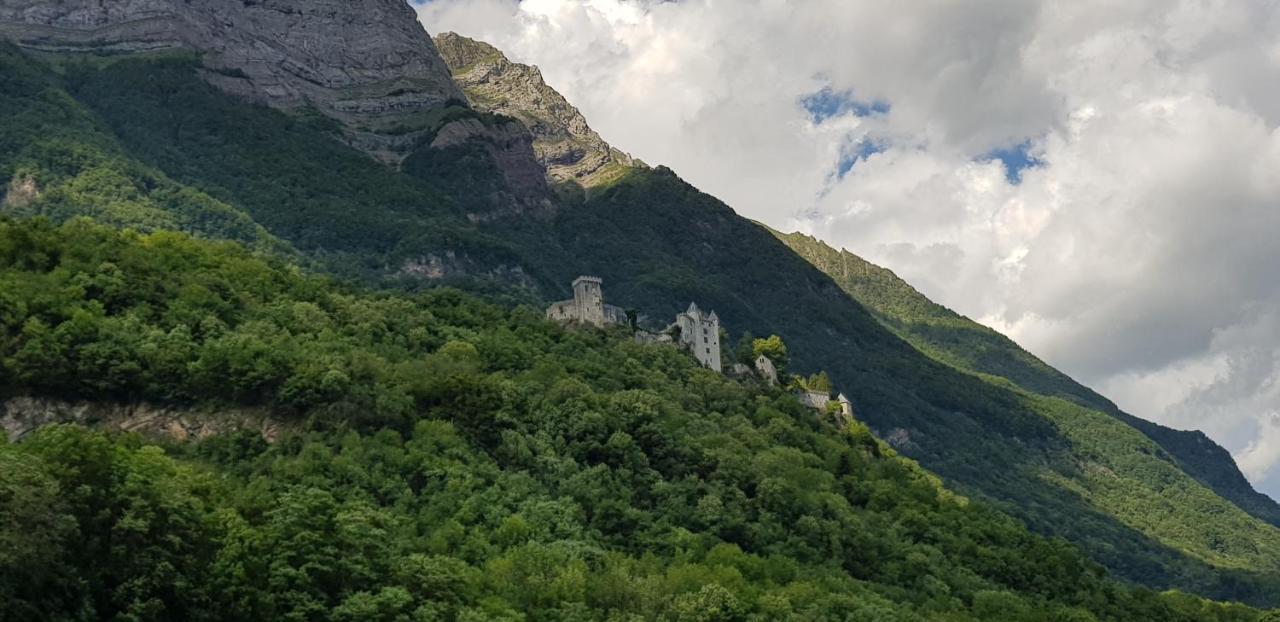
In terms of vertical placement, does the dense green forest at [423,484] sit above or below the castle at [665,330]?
below

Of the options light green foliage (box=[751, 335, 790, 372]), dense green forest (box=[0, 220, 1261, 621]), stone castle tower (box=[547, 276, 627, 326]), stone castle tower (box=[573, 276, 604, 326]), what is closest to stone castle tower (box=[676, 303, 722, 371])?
stone castle tower (box=[547, 276, 627, 326])

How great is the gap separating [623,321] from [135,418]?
2219 inches

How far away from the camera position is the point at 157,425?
2832 inches

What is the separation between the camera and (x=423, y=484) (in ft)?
244

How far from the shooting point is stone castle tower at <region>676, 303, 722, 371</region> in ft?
395

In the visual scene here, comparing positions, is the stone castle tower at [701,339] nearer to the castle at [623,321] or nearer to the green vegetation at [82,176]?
the castle at [623,321]

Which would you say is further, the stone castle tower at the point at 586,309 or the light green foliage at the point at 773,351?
the light green foliage at the point at 773,351

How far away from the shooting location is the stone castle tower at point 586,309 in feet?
390

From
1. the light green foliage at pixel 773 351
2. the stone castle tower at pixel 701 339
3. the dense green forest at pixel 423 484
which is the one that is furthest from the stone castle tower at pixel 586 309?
the light green foliage at pixel 773 351

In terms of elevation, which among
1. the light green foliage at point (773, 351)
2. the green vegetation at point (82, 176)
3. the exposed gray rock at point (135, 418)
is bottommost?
the exposed gray rock at point (135, 418)

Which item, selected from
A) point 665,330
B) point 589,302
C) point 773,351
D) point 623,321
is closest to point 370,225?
point 589,302

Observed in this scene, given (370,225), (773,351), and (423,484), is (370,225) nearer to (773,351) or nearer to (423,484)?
(773,351)

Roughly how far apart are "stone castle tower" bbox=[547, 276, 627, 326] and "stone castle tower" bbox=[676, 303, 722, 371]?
5.57m

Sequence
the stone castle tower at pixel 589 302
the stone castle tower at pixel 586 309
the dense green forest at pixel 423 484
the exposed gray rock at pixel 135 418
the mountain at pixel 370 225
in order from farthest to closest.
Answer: the mountain at pixel 370 225, the stone castle tower at pixel 586 309, the stone castle tower at pixel 589 302, the exposed gray rock at pixel 135 418, the dense green forest at pixel 423 484
